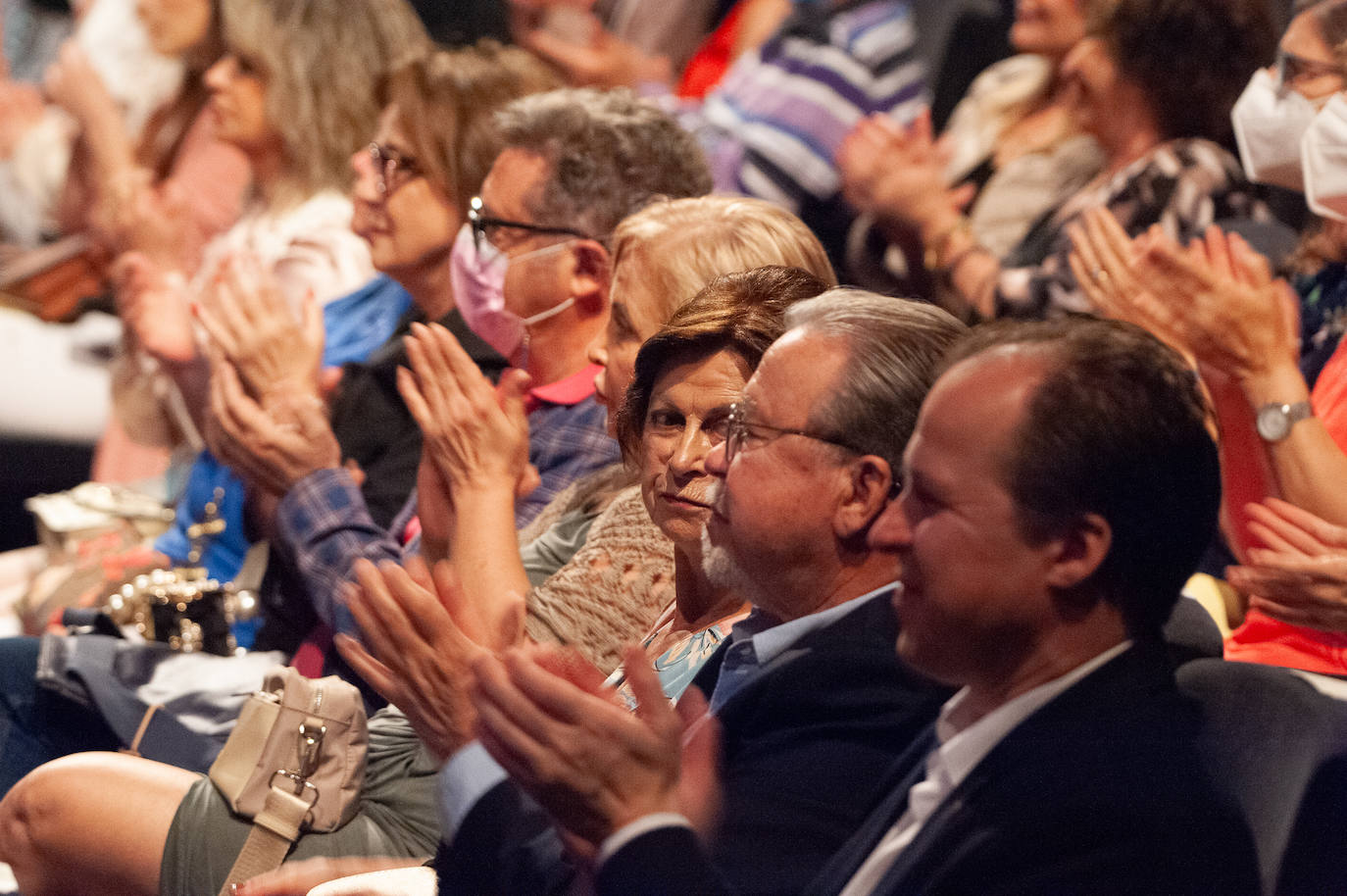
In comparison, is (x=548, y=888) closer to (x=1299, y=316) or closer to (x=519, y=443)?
(x=519, y=443)

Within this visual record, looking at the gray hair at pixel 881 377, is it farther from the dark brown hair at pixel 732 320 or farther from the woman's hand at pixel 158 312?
the woman's hand at pixel 158 312

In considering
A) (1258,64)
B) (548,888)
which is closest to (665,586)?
(548,888)

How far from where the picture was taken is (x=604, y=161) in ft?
8.77

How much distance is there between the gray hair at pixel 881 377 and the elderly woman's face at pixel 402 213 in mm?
1690

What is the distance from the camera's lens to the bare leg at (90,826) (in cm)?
201

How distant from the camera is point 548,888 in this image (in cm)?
130

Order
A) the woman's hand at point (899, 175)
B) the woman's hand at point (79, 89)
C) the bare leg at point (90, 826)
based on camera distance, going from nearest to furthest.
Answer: the bare leg at point (90, 826)
the woman's hand at point (899, 175)
the woman's hand at point (79, 89)

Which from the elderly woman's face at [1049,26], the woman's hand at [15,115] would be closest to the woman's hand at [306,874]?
the elderly woman's face at [1049,26]

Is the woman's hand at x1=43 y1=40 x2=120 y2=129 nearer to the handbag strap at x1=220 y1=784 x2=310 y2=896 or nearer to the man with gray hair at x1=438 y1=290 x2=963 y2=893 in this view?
the handbag strap at x1=220 y1=784 x2=310 y2=896

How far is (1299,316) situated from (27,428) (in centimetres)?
370

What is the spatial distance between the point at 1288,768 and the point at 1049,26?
2646mm

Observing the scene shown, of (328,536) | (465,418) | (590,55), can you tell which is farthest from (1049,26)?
(328,536)

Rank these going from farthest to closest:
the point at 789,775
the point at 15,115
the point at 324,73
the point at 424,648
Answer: the point at 15,115
the point at 324,73
the point at 424,648
the point at 789,775

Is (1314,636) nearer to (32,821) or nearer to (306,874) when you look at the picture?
(306,874)
